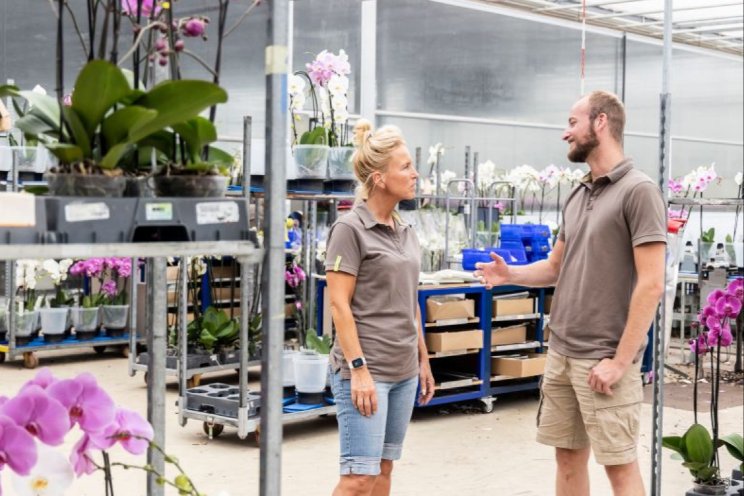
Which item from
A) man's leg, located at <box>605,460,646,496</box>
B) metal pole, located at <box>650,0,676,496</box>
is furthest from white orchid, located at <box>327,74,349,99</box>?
man's leg, located at <box>605,460,646,496</box>

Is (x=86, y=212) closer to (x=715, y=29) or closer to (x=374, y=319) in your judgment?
(x=374, y=319)

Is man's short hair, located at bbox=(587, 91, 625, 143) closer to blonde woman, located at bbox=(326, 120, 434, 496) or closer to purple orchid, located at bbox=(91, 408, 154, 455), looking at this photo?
blonde woman, located at bbox=(326, 120, 434, 496)

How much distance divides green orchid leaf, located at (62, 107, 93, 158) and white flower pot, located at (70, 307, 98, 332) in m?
5.92

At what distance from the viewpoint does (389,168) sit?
2.80m

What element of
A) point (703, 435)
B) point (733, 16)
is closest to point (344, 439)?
point (703, 435)

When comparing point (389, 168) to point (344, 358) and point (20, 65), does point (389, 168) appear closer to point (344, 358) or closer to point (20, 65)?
point (344, 358)

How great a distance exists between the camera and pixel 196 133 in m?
1.63

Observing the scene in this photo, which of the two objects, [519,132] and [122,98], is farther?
[519,132]

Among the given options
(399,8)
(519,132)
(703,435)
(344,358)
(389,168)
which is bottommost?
(703,435)

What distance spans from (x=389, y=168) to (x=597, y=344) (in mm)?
737

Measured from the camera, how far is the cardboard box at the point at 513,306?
596cm

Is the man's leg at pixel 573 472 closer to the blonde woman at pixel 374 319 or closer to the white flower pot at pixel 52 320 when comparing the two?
the blonde woman at pixel 374 319

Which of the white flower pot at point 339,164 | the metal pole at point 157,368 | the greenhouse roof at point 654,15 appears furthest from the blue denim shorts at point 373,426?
the greenhouse roof at point 654,15

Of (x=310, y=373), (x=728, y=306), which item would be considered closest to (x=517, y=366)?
(x=310, y=373)
